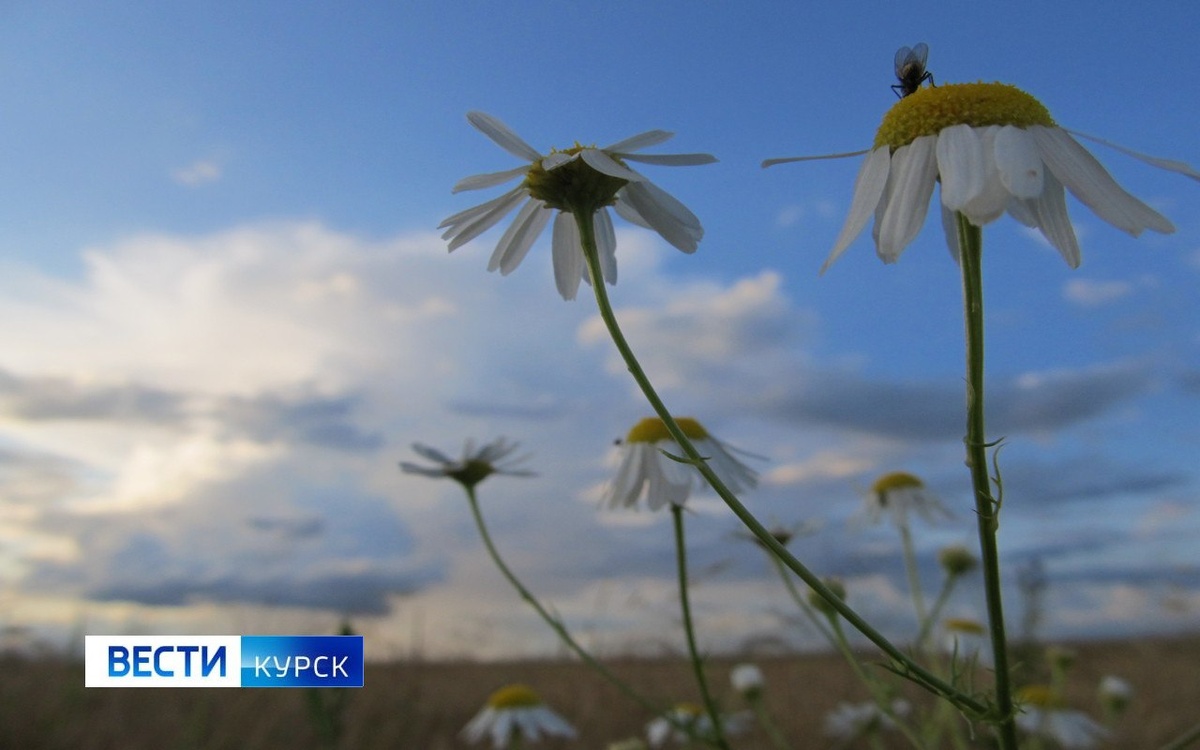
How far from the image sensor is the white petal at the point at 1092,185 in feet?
3.54

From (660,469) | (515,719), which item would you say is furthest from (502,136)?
(515,719)

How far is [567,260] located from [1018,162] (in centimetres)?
81

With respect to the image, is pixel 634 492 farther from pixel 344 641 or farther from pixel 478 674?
pixel 478 674

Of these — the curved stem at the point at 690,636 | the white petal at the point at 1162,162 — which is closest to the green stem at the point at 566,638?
the curved stem at the point at 690,636

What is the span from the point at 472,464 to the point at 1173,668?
263 inches

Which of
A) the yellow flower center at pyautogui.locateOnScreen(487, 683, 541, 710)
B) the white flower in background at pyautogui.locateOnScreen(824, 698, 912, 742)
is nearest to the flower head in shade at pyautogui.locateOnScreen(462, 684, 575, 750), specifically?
the yellow flower center at pyautogui.locateOnScreen(487, 683, 541, 710)

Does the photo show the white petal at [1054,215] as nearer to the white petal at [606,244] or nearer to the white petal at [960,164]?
the white petal at [960,164]

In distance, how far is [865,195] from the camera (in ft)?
3.89

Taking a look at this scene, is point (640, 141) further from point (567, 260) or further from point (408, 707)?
point (408, 707)

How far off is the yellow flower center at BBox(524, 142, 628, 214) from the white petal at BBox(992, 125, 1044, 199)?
1.80 feet

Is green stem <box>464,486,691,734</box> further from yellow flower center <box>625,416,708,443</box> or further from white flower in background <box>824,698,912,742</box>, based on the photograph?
white flower in background <box>824,698,912,742</box>

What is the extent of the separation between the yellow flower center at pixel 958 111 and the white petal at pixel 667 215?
0.31 meters

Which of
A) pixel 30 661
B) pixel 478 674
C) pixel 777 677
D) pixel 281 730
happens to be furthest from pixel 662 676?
pixel 30 661

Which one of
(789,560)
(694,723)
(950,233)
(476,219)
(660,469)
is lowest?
(694,723)
